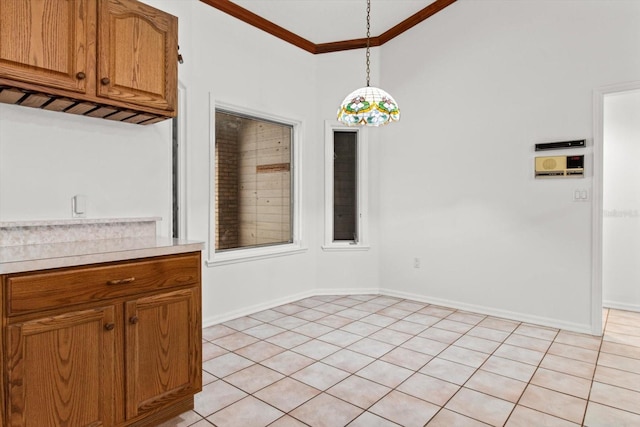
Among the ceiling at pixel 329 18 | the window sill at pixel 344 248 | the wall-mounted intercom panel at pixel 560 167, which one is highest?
the ceiling at pixel 329 18

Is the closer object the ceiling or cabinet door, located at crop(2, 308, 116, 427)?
cabinet door, located at crop(2, 308, 116, 427)

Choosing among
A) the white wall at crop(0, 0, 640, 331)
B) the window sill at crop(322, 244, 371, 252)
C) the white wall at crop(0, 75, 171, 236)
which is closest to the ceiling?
the white wall at crop(0, 0, 640, 331)

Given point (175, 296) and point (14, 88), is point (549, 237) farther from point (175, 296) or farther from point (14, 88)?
point (14, 88)

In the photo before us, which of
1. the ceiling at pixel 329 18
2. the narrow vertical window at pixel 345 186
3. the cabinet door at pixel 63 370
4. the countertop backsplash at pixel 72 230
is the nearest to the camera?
the cabinet door at pixel 63 370

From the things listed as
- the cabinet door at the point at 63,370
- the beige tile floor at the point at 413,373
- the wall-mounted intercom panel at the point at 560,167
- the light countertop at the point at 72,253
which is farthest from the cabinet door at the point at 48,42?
the wall-mounted intercom panel at the point at 560,167

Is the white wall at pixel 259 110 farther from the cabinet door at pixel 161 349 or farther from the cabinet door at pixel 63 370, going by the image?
the cabinet door at pixel 63 370

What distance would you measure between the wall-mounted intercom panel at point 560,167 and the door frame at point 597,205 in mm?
118

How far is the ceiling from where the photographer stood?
12.9 feet

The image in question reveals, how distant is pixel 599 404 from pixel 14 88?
3632 mm

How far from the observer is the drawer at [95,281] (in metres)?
1.52

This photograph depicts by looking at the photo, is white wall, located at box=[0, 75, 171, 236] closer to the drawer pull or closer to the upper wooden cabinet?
the upper wooden cabinet

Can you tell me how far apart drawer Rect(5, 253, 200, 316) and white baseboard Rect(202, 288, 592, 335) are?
68.5 inches

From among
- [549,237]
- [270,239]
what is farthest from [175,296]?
[549,237]

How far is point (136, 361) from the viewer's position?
1868 millimetres
